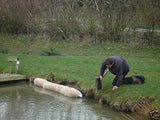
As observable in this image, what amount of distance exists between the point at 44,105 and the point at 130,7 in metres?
16.0

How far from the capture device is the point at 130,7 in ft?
78.7

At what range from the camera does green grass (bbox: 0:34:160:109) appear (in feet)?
33.0

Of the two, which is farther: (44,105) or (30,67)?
(30,67)

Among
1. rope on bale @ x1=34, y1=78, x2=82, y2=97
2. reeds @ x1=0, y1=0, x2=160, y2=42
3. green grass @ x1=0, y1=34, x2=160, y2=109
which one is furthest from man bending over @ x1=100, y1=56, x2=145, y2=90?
reeds @ x1=0, y1=0, x2=160, y2=42

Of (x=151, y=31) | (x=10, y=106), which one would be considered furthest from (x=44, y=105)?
(x=151, y=31)

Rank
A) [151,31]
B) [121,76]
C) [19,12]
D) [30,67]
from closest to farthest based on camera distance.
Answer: [121,76] → [30,67] → [151,31] → [19,12]

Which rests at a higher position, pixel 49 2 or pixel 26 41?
pixel 49 2

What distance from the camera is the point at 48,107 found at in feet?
32.9

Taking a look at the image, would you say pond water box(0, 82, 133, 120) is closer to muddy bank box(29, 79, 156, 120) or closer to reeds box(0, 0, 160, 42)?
muddy bank box(29, 79, 156, 120)

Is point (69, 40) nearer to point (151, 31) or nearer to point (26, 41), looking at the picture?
point (26, 41)

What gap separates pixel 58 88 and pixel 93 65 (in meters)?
4.55

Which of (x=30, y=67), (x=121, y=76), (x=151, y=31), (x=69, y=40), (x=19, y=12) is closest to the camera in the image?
(x=121, y=76)

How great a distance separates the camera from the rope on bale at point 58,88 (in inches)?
444

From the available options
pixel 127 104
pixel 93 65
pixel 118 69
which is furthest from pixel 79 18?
pixel 127 104
